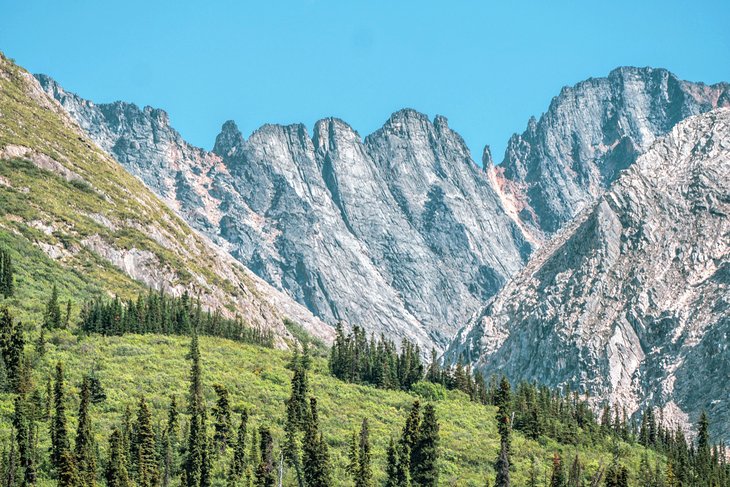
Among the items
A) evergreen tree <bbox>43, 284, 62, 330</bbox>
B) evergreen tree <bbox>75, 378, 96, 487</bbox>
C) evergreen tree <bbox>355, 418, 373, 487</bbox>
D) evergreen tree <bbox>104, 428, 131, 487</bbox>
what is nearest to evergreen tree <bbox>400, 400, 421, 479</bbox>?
evergreen tree <bbox>355, 418, 373, 487</bbox>

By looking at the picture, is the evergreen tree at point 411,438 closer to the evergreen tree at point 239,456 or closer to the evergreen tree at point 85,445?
the evergreen tree at point 239,456

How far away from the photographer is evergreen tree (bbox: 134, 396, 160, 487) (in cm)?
12519

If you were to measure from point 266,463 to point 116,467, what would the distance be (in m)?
21.1

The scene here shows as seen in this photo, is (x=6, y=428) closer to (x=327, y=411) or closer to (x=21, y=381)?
(x=21, y=381)

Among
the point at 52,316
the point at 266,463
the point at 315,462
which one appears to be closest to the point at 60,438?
the point at 266,463

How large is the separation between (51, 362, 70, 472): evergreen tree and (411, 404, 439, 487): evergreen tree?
1764 inches

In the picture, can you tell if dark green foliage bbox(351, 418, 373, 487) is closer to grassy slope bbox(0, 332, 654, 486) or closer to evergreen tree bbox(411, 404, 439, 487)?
grassy slope bbox(0, 332, 654, 486)

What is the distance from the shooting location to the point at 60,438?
12538cm

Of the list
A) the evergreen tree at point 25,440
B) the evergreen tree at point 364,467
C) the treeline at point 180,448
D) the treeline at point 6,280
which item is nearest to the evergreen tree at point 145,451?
→ the treeline at point 180,448

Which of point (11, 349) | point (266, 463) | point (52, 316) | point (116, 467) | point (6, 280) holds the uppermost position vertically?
point (6, 280)

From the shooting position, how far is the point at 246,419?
148250 millimetres

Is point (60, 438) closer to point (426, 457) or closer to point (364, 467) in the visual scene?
point (364, 467)

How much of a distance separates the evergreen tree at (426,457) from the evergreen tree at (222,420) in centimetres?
2521

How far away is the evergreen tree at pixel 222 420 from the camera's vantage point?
14325cm
